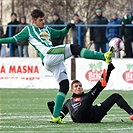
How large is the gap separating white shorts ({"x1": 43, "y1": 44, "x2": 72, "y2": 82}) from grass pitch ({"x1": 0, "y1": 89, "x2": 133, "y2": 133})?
2.92ft

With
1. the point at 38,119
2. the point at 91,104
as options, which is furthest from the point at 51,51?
the point at 38,119

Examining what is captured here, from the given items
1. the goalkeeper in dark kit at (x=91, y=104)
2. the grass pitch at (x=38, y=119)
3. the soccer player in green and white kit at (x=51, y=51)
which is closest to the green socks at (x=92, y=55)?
the soccer player in green and white kit at (x=51, y=51)

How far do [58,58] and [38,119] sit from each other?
5.19 feet

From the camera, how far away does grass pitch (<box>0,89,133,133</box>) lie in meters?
10.7

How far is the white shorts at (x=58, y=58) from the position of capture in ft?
37.7

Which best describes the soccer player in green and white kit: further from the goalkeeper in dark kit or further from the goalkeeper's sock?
the goalkeeper in dark kit

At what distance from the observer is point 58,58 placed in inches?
455

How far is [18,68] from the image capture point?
22781 mm

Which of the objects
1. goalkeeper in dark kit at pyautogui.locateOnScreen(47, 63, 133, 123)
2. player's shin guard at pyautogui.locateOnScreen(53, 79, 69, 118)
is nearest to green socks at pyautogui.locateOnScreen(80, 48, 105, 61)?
goalkeeper in dark kit at pyautogui.locateOnScreen(47, 63, 133, 123)

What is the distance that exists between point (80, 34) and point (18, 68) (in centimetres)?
242

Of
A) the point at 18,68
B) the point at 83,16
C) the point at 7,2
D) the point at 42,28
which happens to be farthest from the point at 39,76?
the point at 7,2

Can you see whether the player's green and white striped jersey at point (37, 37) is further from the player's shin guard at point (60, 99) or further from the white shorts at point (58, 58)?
the player's shin guard at point (60, 99)

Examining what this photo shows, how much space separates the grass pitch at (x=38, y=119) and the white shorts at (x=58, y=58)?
89 centimetres

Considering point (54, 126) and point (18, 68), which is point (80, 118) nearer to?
point (54, 126)
